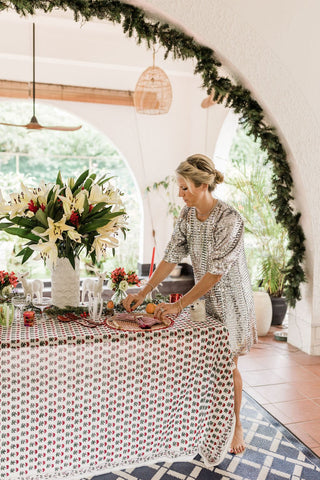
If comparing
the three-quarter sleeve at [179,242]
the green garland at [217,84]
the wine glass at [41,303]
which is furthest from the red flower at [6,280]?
the green garland at [217,84]

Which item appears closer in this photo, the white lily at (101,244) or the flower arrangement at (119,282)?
the white lily at (101,244)

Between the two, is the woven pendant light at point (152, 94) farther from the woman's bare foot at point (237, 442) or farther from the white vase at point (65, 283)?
the woman's bare foot at point (237, 442)

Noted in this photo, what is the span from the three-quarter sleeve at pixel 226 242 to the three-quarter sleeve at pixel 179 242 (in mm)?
267

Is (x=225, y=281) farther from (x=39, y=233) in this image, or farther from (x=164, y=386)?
(x=39, y=233)

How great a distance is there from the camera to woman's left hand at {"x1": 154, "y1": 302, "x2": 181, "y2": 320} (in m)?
2.29

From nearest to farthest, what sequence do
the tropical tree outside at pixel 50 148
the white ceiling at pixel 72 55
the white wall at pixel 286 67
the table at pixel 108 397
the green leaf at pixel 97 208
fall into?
the table at pixel 108 397 < the green leaf at pixel 97 208 < the white wall at pixel 286 67 < the white ceiling at pixel 72 55 < the tropical tree outside at pixel 50 148

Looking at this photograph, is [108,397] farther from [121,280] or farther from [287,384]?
[287,384]

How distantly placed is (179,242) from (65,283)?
695 millimetres

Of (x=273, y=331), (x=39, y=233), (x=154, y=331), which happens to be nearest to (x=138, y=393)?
(x=154, y=331)

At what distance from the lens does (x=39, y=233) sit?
2.11m

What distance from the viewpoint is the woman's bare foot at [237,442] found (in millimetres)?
2574

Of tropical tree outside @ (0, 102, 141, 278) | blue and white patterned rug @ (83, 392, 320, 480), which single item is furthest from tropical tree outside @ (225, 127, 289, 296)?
tropical tree outside @ (0, 102, 141, 278)

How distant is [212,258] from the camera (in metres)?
2.31

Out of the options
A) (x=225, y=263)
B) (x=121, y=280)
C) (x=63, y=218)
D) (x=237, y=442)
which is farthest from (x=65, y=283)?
(x=237, y=442)
